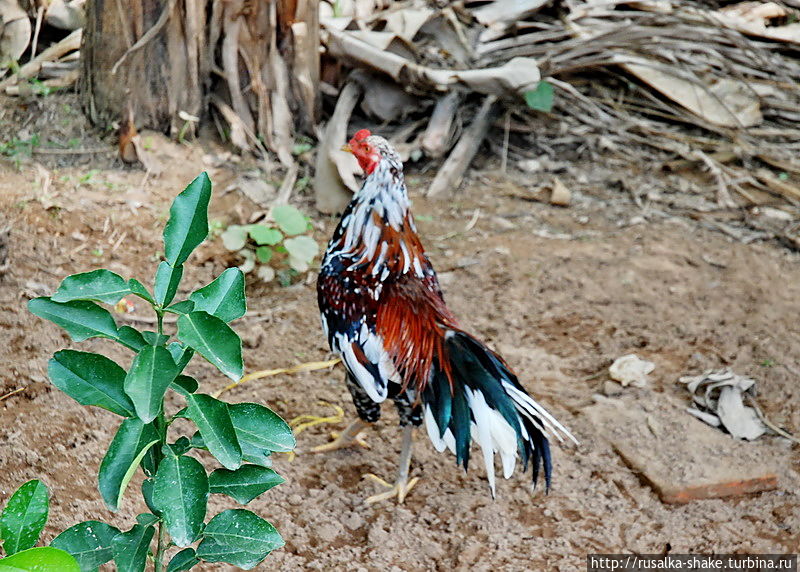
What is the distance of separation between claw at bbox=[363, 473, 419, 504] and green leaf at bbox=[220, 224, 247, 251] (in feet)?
5.34

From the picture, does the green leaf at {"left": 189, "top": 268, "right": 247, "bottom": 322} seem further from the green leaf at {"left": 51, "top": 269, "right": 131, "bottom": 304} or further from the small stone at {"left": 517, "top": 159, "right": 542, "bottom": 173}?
the small stone at {"left": 517, "top": 159, "right": 542, "bottom": 173}

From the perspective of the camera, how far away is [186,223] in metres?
1.59

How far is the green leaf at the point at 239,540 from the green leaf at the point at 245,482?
5cm

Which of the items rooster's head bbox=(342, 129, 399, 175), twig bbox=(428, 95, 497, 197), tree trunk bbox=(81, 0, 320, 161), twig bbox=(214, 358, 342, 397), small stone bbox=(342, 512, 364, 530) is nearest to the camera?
small stone bbox=(342, 512, 364, 530)

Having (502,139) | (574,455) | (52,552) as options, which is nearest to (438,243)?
(502,139)

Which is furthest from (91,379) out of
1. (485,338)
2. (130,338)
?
(485,338)

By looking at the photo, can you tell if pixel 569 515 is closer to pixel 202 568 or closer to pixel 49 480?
pixel 202 568

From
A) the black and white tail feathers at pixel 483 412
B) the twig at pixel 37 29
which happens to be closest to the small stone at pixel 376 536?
the black and white tail feathers at pixel 483 412

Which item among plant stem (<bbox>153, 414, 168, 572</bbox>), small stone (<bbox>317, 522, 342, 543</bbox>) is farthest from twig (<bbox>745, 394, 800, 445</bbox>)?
plant stem (<bbox>153, 414, 168, 572</bbox>)

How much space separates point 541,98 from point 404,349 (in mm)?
3189

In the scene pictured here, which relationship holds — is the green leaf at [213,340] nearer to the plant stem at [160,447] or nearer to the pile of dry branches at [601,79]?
the plant stem at [160,447]

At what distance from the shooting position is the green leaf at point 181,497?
148 cm

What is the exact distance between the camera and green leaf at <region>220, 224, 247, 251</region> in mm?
4223

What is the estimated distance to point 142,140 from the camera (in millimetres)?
4766
